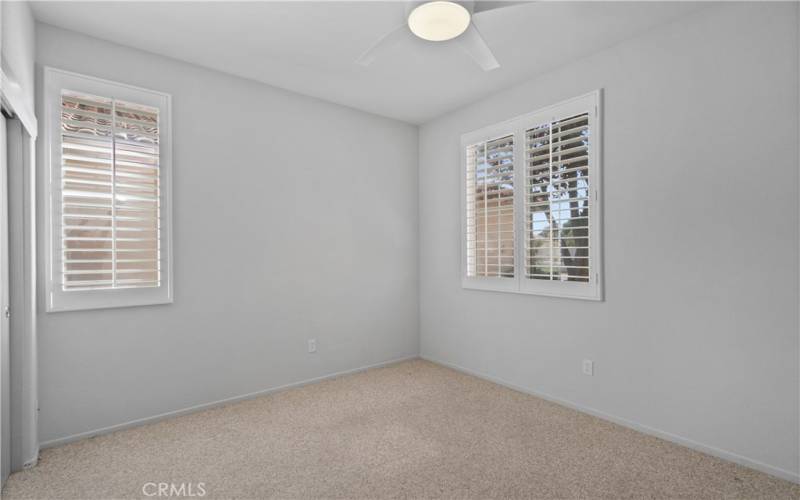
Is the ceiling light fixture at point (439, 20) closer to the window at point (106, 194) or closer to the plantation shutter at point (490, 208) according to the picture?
the plantation shutter at point (490, 208)

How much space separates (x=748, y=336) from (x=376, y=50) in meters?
2.65

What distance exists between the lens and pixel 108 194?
8.87 feet

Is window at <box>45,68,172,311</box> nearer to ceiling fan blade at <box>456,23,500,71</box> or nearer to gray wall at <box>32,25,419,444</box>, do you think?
gray wall at <box>32,25,419,444</box>

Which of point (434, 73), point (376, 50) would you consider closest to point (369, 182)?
point (434, 73)

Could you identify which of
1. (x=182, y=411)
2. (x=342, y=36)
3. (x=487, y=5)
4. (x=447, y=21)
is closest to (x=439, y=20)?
(x=447, y=21)

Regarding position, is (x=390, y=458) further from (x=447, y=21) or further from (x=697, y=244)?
(x=447, y=21)

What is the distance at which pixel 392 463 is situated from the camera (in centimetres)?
233


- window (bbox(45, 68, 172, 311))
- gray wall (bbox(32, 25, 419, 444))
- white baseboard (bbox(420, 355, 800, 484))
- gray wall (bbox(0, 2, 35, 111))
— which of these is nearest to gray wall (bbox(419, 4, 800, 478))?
white baseboard (bbox(420, 355, 800, 484))

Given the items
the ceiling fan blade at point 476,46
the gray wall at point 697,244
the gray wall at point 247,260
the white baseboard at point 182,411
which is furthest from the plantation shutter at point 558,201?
the white baseboard at point 182,411

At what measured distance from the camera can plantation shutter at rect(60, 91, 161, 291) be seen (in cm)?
259

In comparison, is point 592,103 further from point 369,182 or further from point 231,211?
point 231,211

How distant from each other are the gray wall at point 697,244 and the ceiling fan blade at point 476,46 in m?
1.10

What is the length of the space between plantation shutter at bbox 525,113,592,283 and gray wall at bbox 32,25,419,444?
1.52 m

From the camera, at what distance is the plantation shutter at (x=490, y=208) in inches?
142
